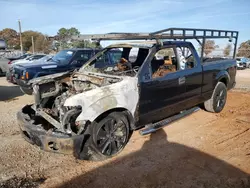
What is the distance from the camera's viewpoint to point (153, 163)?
139 inches

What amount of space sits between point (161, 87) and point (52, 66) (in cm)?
475

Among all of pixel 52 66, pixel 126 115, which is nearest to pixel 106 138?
pixel 126 115

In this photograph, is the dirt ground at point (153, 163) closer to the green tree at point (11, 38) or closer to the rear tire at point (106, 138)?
the rear tire at point (106, 138)

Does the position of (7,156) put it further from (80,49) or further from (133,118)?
(80,49)

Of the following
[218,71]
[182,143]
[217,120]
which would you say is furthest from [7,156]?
[218,71]

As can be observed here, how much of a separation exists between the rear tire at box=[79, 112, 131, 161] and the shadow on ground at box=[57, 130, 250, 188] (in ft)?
0.65

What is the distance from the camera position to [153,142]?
14.0 feet

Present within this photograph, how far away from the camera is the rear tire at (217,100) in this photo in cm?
579

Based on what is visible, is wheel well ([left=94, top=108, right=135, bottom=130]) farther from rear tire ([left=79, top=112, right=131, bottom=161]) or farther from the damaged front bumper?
the damaged front bumper

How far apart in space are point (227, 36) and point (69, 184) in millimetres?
5460

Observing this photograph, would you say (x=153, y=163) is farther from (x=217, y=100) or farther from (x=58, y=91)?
(x=217, y=100)

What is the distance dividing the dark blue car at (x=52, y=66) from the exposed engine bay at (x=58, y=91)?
2.52 metres

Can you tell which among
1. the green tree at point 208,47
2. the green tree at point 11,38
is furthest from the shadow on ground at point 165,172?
the green tree at point 11,38

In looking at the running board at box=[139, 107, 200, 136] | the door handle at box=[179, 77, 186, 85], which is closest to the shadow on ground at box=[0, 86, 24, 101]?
the running board at box=[139, 107, 200, 136]
